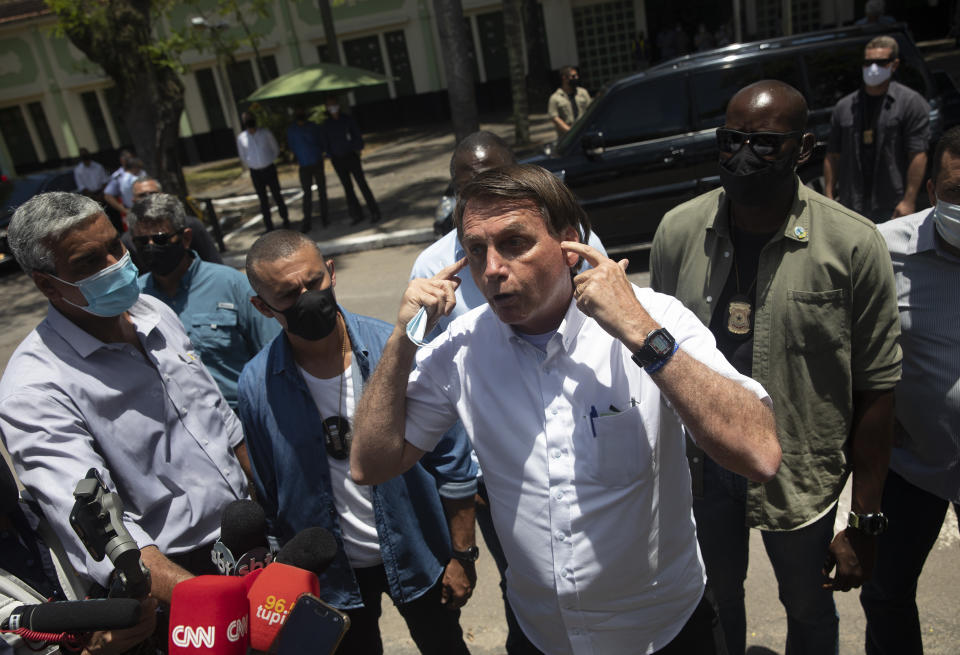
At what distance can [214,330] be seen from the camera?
11.1 feet

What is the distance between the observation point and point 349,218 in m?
13.1

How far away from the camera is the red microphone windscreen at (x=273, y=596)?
56.0 inches

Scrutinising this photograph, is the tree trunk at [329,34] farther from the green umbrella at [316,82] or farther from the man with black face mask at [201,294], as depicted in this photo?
the man with black face mask at [201,294]

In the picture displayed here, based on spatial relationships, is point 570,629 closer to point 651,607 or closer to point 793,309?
point 651,607

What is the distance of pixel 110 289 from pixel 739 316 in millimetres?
2181

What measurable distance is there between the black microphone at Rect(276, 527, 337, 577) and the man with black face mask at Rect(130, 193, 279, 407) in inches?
73.7

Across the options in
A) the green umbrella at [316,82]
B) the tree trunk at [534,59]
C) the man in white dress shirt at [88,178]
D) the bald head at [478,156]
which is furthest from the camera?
the tree trunk at [534,59]

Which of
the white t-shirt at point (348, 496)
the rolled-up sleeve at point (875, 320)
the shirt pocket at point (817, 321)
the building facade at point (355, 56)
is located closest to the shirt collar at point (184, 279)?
the white t-shirt at point (348, 496)

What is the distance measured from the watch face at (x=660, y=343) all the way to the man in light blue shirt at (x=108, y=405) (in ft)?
5.04

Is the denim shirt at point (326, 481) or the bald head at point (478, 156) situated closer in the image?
the denim shirt at point (326, 481)

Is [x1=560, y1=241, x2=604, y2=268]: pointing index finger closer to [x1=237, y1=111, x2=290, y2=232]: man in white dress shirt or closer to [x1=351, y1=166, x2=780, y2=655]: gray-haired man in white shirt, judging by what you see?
[x1=351, y1=166, x2=780, y2=655]: gray-haired man in white shirt

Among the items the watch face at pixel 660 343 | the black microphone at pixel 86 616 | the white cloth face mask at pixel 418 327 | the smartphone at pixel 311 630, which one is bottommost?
the smartphone at pixel 311 630

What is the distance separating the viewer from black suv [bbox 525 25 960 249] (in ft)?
23.9

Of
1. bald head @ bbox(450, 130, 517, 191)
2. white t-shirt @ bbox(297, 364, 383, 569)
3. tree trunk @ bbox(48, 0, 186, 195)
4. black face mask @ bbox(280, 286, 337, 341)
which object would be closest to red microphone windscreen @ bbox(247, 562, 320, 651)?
white t-shirt @ bbox(297, 364, 383, 569)
